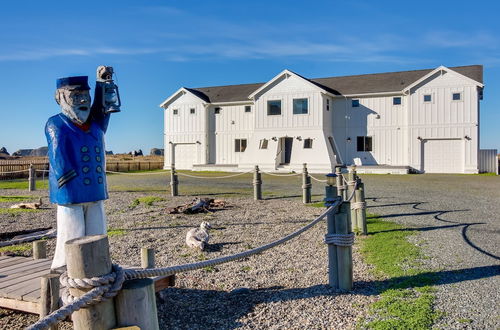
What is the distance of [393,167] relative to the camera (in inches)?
1067

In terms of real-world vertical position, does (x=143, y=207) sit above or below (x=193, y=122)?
below

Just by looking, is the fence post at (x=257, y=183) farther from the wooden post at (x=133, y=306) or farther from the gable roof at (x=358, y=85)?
the gable roof at (x=358, y=85)

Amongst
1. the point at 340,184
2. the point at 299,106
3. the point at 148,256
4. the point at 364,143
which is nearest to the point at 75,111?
the point at 148,256

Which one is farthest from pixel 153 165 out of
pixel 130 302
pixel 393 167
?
pixel 130 302

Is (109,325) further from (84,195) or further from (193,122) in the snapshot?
(193,122)

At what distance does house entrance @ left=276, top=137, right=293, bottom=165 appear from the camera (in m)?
30.6

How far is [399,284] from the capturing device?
17.7 ft

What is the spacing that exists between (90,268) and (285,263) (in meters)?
4.77

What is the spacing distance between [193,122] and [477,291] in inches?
1198

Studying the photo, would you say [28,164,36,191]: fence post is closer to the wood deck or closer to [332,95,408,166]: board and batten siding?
the wood deck

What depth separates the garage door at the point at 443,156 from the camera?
27297mm

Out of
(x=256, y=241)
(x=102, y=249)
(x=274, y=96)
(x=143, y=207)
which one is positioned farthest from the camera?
(x=274, y=96)

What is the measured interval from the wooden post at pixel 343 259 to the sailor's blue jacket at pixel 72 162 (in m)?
2.96

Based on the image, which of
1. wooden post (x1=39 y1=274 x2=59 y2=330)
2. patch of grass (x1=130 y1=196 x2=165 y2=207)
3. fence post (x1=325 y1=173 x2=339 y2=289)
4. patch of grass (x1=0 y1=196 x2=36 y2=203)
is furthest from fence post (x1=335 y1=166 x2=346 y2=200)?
patch of grass (x1=0 y1=196 x2=36 y2=203)
